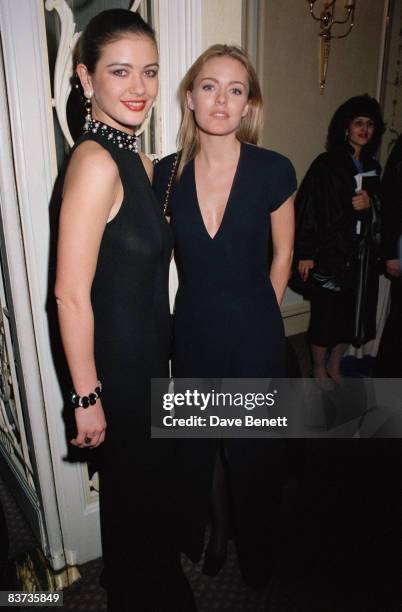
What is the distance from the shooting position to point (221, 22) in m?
1.76

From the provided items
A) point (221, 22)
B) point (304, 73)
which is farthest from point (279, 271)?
point (304, 73)

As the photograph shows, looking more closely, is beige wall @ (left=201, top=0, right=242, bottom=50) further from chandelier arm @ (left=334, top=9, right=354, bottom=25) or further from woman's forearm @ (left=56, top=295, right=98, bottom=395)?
chandelier arm @ (left=334, top=9, right=354, bottom=25)

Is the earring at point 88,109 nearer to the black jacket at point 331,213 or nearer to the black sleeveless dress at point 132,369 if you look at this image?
the black sleeveless dress at point 132,369

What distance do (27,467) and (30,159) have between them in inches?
54.7

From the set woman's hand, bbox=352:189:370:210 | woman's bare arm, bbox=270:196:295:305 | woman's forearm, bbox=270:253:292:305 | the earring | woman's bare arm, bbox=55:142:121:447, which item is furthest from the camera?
woman's hand, bbox=352:189:370:210

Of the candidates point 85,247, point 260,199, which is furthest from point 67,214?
point 260,199

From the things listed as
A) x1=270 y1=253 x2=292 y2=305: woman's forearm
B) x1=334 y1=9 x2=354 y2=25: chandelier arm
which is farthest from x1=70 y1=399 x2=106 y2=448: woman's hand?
x1=334 y1=9 x2=354 y2=25: chandelier arm

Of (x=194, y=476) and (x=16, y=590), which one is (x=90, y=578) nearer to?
(x=16, y=590)

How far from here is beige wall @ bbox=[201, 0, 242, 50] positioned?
172 cm

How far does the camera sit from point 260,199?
1637 mm

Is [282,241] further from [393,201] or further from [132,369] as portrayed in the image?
[393,201]

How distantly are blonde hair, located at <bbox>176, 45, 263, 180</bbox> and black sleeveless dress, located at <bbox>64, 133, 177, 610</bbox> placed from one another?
1.42 ft

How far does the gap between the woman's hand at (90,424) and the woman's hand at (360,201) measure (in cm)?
244

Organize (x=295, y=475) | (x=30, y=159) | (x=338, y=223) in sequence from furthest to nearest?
(x=338, y=223)
(x=295, y=475)
(x=30, y=159)
